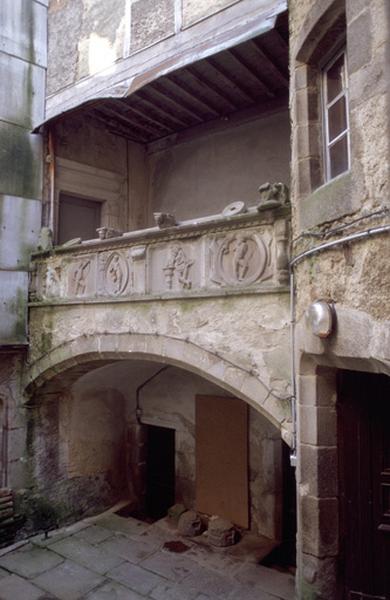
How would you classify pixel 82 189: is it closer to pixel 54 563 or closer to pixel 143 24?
pixel 143 24

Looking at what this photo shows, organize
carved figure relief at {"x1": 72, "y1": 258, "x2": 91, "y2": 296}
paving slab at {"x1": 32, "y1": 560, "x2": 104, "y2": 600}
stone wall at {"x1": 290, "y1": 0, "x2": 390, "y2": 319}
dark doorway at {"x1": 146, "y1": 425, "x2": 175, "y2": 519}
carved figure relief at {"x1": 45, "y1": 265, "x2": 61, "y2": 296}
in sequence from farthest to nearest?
1. dark doorway at {"x1": 146, "y1": 425, "x2": 175, "y2": 519}
2. carved figure relief at {"x1": 45, "y1": 265, "x2": 61, "y2": 296}
3. carved figure relief at {"x1": 72, "y1": 258, "x2": 91, "y2": 296}
4. paving slab at {"x1": 32, "y1": 560, "x2": 104, "y2": 600}
5. stone wall at {"x1": 290, "y1": 0, "x2": 390, "y2": 319}

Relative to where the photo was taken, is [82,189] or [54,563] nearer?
[54,563]

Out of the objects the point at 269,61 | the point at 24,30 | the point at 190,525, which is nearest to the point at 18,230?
the point at 24,30

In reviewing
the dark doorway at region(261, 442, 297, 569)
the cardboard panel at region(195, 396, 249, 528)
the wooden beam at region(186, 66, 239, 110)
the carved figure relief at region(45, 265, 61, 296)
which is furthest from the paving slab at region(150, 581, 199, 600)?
the wooden beam at region(186, 66, 239, 110)

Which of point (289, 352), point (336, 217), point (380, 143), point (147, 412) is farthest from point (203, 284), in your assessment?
point (147, 412)

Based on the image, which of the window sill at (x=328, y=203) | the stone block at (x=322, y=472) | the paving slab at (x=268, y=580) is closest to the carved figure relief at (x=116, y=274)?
the window sill at (x=328, y=203)

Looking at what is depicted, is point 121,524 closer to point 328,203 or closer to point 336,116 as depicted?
point 328,203

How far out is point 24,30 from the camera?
6.63 meters

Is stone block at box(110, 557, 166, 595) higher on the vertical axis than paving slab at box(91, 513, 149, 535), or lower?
higher

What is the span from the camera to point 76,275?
5.79m

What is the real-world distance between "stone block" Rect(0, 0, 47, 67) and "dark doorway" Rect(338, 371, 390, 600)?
20.7ft

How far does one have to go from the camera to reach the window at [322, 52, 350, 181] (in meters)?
→ 3.13

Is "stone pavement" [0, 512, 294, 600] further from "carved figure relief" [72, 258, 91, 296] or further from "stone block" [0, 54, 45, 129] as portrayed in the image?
"stone block" [0, 54, 45, 129]

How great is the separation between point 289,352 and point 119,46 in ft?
15.2
